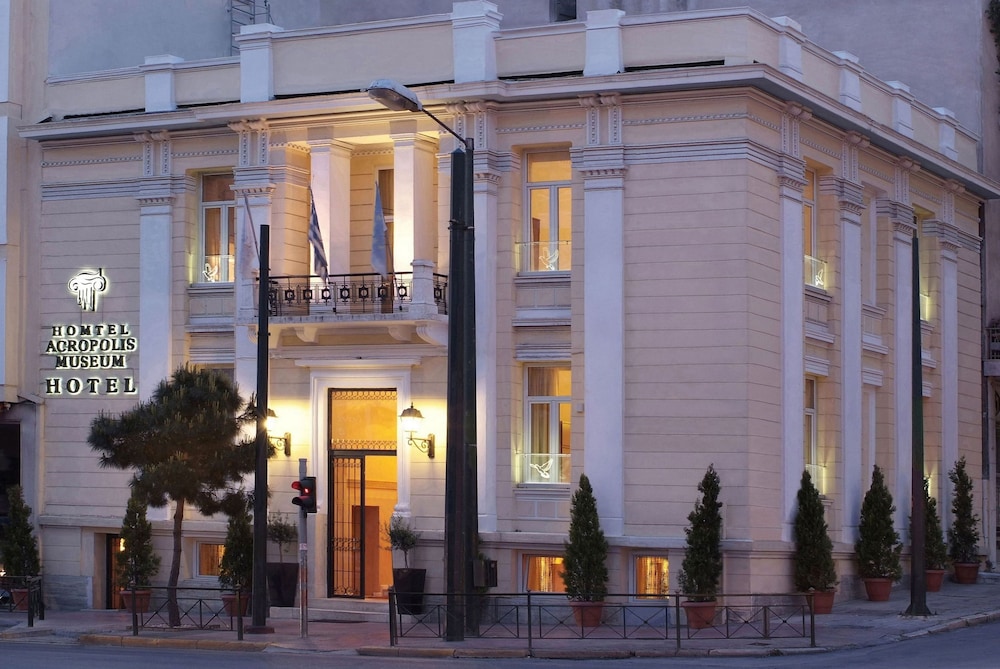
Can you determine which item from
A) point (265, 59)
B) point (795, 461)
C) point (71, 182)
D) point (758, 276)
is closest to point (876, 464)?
point (795, 461)

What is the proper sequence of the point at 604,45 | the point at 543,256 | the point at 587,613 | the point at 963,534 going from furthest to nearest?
the point at 963,534, the point at 543,256, the point at 604,45, the point at 587,613

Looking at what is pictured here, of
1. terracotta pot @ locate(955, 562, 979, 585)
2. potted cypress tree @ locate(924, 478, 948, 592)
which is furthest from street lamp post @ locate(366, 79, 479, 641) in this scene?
terracotta pot @ locate(955, 562, 979, 585)

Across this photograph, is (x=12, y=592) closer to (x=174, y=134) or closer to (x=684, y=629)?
(x=174, y=134)

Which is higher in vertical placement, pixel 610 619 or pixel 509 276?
pixel 509 276

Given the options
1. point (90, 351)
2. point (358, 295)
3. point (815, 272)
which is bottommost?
point (90, 351)

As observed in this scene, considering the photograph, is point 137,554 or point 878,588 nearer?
point 137,554

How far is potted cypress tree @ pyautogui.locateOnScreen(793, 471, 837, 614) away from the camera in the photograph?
96.2ft

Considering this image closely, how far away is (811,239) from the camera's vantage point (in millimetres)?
32219

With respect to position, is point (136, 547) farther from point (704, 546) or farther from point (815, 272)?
point (815, 272)

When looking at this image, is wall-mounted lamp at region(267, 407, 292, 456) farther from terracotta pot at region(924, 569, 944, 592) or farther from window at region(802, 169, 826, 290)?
terracotta pot at region(924, 569, 944, 592)

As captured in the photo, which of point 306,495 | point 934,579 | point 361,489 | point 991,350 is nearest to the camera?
point 306,495

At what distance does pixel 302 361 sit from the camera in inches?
1220

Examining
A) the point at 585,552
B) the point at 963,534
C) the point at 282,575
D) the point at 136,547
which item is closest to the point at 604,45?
the point at 585,552

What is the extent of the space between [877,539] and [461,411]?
34.2 feet
